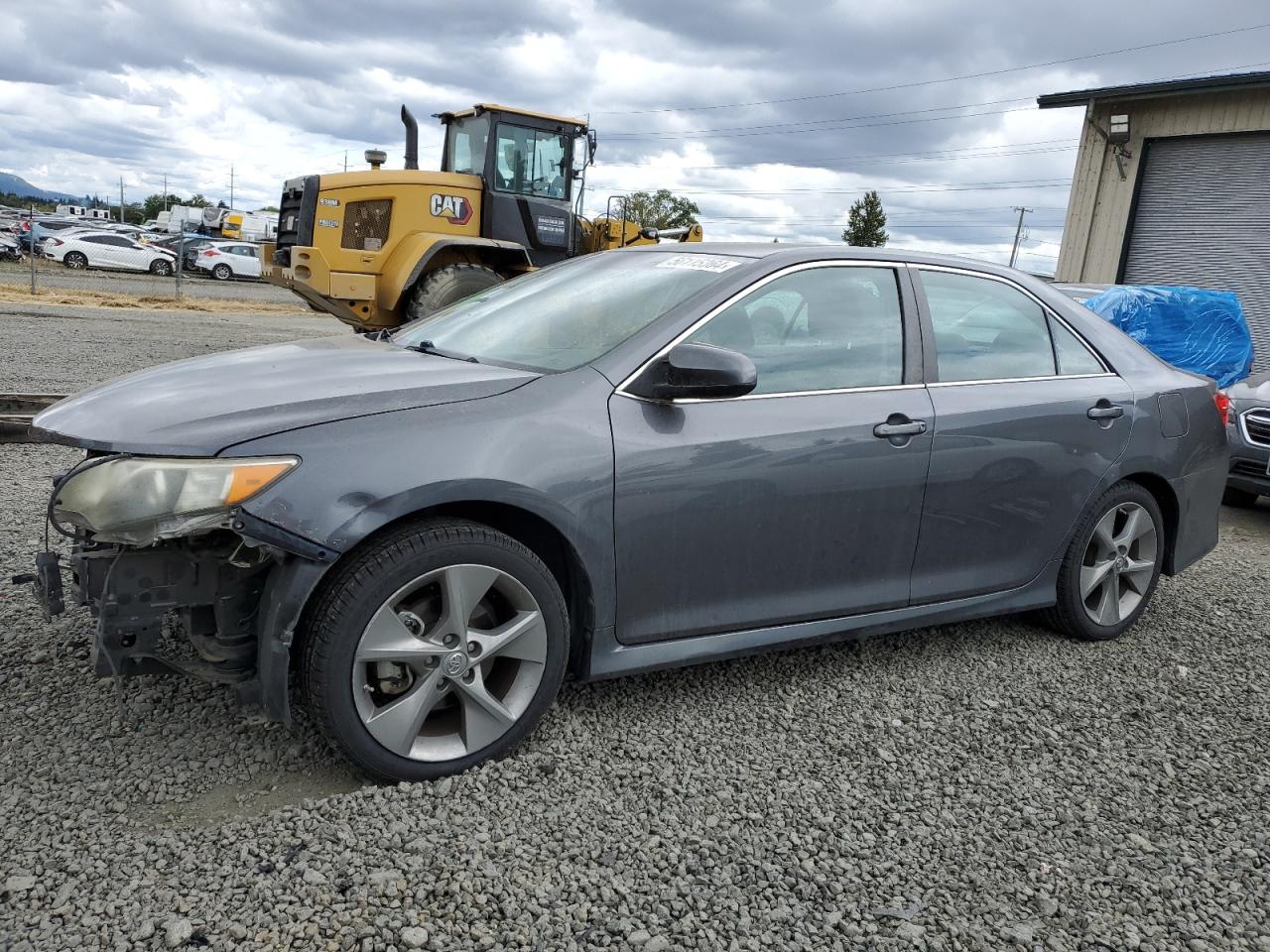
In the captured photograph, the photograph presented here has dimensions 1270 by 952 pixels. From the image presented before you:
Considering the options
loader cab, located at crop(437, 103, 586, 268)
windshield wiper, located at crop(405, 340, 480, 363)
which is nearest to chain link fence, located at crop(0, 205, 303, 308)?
loader cab, located at crop(437, 103, 586, 268)

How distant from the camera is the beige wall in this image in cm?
1379

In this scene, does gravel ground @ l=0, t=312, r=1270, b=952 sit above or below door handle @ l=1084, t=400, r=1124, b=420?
below

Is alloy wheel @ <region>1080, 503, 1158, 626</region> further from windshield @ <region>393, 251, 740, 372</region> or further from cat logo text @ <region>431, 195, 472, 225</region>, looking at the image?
cat logo text @ <region>431, 195, 472, 225</region>

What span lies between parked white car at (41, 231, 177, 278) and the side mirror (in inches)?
1408

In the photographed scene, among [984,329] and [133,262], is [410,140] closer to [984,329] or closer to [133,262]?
[984,329]

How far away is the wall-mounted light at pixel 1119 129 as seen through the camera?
14.2 metres

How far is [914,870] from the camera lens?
2.66 m

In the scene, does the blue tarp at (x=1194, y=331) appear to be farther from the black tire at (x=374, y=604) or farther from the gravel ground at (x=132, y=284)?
the gravel ground at (x=132, y=284)

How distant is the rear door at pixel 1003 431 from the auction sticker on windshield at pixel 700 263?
0.79 metres

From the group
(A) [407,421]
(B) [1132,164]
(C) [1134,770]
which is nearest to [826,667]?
(C) [1134,770]

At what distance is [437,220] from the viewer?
37.5ft

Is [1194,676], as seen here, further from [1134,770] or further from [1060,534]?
[1134,770]

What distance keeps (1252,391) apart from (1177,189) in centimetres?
808

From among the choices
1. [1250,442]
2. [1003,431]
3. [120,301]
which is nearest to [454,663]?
[1003,431]
